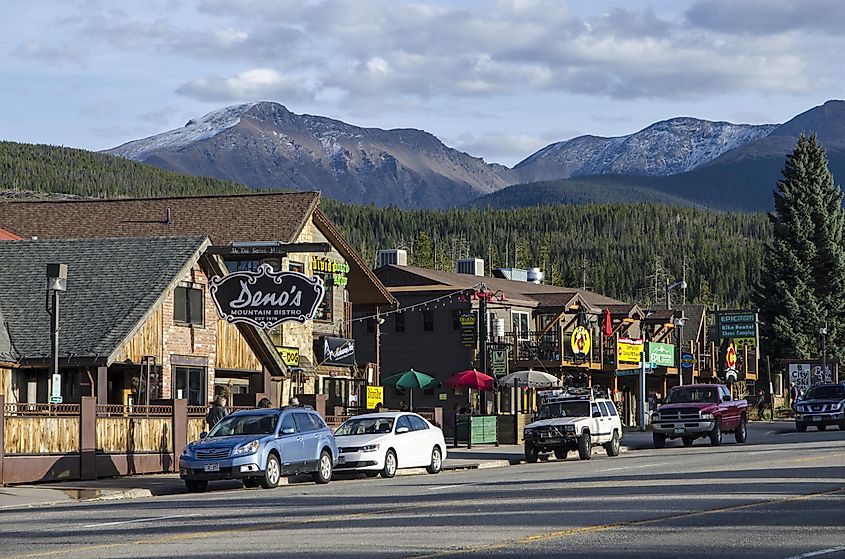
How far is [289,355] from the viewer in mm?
46500

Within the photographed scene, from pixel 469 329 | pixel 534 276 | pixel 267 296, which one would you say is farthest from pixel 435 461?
pixel 534 276

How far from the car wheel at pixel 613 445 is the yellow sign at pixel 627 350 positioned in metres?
23.8

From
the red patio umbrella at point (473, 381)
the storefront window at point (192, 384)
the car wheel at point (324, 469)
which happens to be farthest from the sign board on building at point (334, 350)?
the car wheel at point (324, 469)

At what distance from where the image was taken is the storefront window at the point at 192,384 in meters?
38.7

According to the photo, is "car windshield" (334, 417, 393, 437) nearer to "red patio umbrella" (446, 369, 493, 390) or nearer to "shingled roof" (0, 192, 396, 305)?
"shingled roof" (0, 192, 396, 305)

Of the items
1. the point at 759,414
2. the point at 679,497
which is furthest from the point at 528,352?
the point at 679,497

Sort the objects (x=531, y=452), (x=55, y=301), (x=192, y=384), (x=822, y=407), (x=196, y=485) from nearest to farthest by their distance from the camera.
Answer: (x=196, y=485)
(x=55, y=301)
(x=531, y=452)
(x=192, y=384)
(x=822, y=407)

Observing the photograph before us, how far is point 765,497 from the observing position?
68.5 feet

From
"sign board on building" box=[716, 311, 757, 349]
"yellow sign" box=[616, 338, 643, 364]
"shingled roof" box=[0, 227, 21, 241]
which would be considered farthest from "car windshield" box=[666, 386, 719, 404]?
Result: "sign board on building" box=[716, 311, 757, 349]

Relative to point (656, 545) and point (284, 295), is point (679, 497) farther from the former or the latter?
point (284, 295)

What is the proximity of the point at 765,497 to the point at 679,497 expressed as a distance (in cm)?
129

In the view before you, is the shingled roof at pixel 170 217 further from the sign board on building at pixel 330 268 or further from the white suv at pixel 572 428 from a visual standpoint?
the white suv at pixel 572 428

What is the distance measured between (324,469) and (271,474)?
2188mm

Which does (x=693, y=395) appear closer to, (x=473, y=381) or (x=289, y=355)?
(x=473, y=381)
